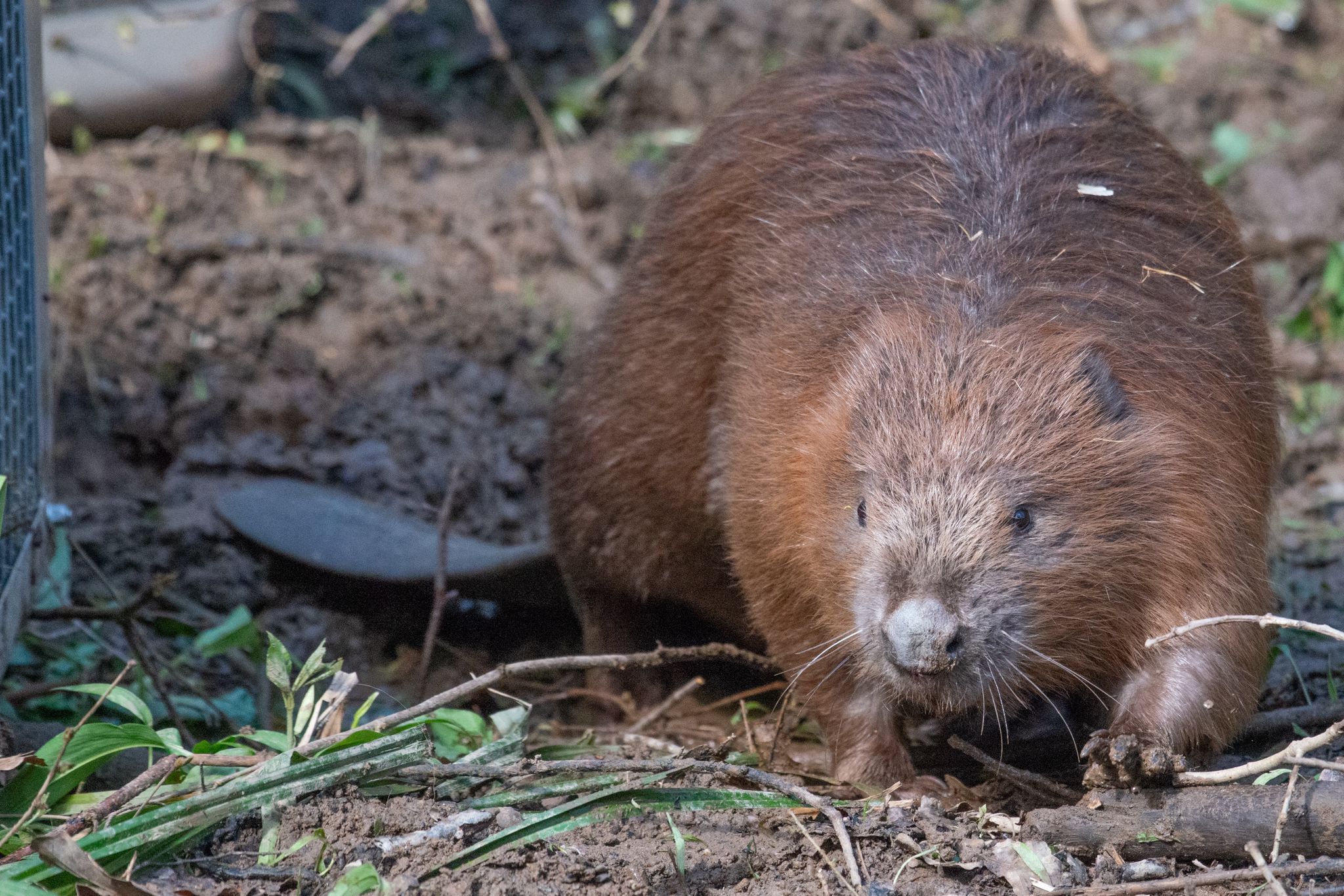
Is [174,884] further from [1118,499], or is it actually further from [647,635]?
[647,635]

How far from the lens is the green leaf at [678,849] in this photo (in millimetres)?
2684

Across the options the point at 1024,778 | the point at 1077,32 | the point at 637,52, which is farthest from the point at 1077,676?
the point at 1077,32

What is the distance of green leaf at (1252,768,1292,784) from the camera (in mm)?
2727

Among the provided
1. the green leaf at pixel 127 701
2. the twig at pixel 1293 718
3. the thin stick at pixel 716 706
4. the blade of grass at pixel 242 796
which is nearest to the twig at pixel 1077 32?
the thin stick at pixel 716 706

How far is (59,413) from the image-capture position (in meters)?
5.22

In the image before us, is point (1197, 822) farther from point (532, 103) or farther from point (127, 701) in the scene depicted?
point (532, 103)

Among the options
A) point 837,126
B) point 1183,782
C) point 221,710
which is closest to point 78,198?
point 221,710

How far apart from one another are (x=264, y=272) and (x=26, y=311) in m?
2.14

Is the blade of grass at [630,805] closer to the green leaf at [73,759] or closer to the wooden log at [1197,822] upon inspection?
the wooden log at [1197,822]

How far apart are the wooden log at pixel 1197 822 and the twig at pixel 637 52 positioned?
442 centimetres

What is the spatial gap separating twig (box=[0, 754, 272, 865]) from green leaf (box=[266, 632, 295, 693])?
15cm

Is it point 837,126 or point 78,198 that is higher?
point 837,126

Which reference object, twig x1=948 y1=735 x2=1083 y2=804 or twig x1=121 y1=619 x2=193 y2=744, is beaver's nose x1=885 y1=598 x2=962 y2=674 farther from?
twig x1=121 y1=619 x2=193 y2=744

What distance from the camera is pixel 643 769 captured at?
2.95 m
